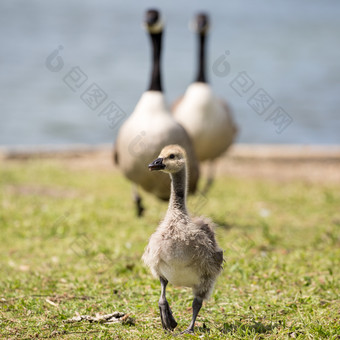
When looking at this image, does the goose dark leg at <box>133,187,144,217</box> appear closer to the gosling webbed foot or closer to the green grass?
the green grass

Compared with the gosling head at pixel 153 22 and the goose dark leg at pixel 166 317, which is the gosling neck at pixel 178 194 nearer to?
the goose dark leg at pixel 166 317

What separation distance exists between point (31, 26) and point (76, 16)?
8.90 metres

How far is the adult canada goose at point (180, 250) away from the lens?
422 centimetres

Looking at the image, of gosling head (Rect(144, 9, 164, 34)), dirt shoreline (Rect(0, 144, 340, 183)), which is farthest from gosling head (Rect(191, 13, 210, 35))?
dirt shoreline (Rect(0, 144, 340, 183))

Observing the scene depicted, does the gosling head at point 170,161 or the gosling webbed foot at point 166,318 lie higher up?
the gosling head at point 170,161

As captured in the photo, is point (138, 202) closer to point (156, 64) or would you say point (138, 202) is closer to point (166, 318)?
point (156, 64)

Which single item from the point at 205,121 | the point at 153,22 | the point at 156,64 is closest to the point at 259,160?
the point at 205,121

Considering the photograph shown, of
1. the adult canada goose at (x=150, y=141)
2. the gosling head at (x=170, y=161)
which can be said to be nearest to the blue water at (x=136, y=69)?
the adult canada goose at (x=150, y=141)

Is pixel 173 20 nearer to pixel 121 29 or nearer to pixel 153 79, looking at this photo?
pixel 121 29

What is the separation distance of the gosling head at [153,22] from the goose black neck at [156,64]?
0.06 meters

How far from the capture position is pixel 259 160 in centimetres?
1411

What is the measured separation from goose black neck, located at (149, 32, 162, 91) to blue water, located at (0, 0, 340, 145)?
105 cm

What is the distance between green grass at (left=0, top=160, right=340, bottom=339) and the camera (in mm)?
4520

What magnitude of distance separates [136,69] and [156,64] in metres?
25.6
